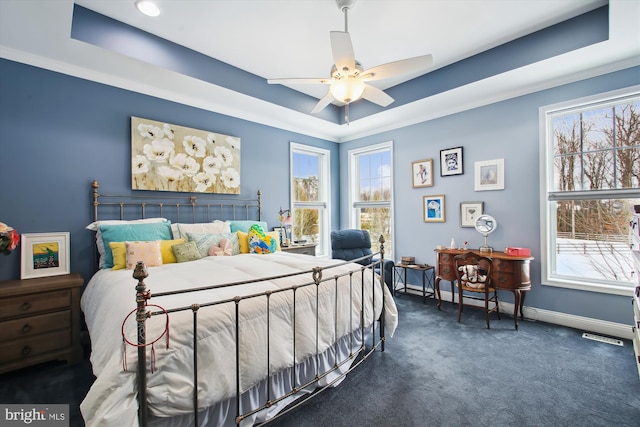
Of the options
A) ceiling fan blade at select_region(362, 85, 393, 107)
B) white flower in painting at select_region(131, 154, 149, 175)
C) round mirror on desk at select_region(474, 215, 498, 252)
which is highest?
ceiling fan blade at select_region(362, 85, 393, 107)

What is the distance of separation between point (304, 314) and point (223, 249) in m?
1.55

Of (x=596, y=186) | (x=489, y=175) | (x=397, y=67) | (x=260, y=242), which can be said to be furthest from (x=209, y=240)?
(x=596, y=186)

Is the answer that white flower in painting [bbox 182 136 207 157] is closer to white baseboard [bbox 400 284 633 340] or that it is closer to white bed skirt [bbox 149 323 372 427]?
white bed skirt [bbox 149 323 372 427]

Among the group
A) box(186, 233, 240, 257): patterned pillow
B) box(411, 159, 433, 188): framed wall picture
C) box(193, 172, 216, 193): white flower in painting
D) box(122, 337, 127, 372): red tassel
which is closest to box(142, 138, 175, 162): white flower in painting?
box(193, 172, 216, 193): white flower in painting

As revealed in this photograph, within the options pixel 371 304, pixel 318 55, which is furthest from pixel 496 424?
pixel 318 55

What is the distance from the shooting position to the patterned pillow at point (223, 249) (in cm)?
299

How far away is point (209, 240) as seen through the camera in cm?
303

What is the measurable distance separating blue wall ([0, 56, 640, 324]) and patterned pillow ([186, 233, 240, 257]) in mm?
995

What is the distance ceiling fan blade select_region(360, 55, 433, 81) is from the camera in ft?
7.02

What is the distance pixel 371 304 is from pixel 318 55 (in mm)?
2685

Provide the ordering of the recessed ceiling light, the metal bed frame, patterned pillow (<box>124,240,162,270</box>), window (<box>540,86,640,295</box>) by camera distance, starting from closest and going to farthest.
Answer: the metal bed frame, the recessed ceiling light, patterned pillow (<box>124,240,162,270</box>), window (<box>540,86,640,295</box>)

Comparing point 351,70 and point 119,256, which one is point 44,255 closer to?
point 119,256

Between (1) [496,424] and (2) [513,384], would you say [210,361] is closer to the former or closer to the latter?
(1) [496,424]

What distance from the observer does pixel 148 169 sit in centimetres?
315
